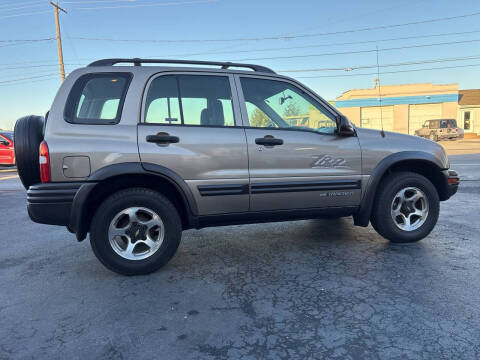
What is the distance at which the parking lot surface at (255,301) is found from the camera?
1.96 metres

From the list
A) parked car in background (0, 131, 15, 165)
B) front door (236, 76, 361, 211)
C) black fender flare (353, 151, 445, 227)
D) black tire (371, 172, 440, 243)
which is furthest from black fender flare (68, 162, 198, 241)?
parked car in background (0, 131, 15, 165)

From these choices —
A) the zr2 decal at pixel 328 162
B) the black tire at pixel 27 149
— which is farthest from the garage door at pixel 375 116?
the black tire at pixel 27 149

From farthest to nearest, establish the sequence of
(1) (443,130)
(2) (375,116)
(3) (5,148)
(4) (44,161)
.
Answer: (2) (375,116) → (1) (443,130) → (3) (5,148) → (4) (44,161)

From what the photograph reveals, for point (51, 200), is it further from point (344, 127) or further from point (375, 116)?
point (375, 116)

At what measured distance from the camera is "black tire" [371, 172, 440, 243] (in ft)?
11.8

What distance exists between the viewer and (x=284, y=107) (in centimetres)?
347

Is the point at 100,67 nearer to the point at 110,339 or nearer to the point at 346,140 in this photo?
the point at 110,339

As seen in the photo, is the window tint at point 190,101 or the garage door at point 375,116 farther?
the garage door at point 375,116

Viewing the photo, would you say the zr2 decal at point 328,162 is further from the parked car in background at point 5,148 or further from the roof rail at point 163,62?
the parked car in background at point 5,148

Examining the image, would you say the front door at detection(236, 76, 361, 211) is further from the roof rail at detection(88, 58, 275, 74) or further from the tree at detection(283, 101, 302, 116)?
the roof rail at detection(88, 58, 275, 74)

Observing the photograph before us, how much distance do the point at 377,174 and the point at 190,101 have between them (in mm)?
2107

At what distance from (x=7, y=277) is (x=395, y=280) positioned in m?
3.54

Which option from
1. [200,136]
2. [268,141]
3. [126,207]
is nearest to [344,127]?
[268,141]

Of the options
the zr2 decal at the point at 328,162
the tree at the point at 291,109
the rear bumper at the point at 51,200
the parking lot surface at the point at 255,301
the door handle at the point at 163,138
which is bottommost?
the parking lot surface at the point at 255,301
